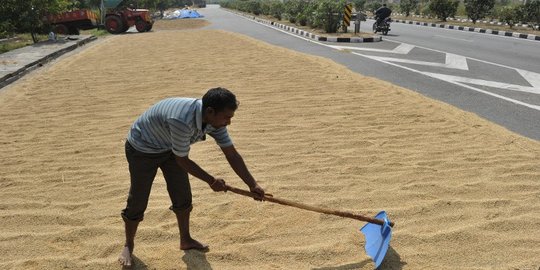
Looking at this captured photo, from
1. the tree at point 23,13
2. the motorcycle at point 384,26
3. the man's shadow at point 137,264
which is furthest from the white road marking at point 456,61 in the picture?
the tree at point 23,13

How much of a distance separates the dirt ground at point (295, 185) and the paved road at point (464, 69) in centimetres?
65

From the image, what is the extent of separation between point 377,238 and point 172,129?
4.75ft

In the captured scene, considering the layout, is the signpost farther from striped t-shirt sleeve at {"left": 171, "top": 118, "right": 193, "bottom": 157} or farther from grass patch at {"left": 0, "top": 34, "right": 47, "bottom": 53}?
striped t-shirt sleeve at {"left": 171, "top": 118, "right": 193, "bottom": 157}

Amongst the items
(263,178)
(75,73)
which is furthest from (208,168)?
(75,73)

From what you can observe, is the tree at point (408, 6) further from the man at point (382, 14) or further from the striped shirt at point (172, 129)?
the striped shirt at point (172, 129)

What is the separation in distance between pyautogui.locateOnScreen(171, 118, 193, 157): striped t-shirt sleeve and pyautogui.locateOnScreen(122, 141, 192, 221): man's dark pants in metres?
0.28

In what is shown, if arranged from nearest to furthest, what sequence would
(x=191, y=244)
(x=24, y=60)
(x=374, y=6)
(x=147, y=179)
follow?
(x=147, y=179)
(x=191, y=244)
(x=24, y=60)
(x=374, y=6)

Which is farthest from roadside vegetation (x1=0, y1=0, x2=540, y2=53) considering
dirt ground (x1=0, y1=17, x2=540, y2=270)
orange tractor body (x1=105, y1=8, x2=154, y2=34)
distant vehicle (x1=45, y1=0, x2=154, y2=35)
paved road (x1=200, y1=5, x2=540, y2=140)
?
dirt ground (x1=0, y1=17, x2=540, y2=270)

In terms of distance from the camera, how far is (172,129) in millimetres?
2225

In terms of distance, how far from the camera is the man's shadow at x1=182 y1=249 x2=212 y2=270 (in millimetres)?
2689

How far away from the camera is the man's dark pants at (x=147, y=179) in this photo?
2.49 metres

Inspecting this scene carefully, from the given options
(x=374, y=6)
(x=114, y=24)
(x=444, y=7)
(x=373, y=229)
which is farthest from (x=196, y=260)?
(x=374, y=6)

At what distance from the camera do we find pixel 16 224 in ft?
10.4

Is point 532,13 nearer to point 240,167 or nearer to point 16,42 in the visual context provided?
point 16,42
